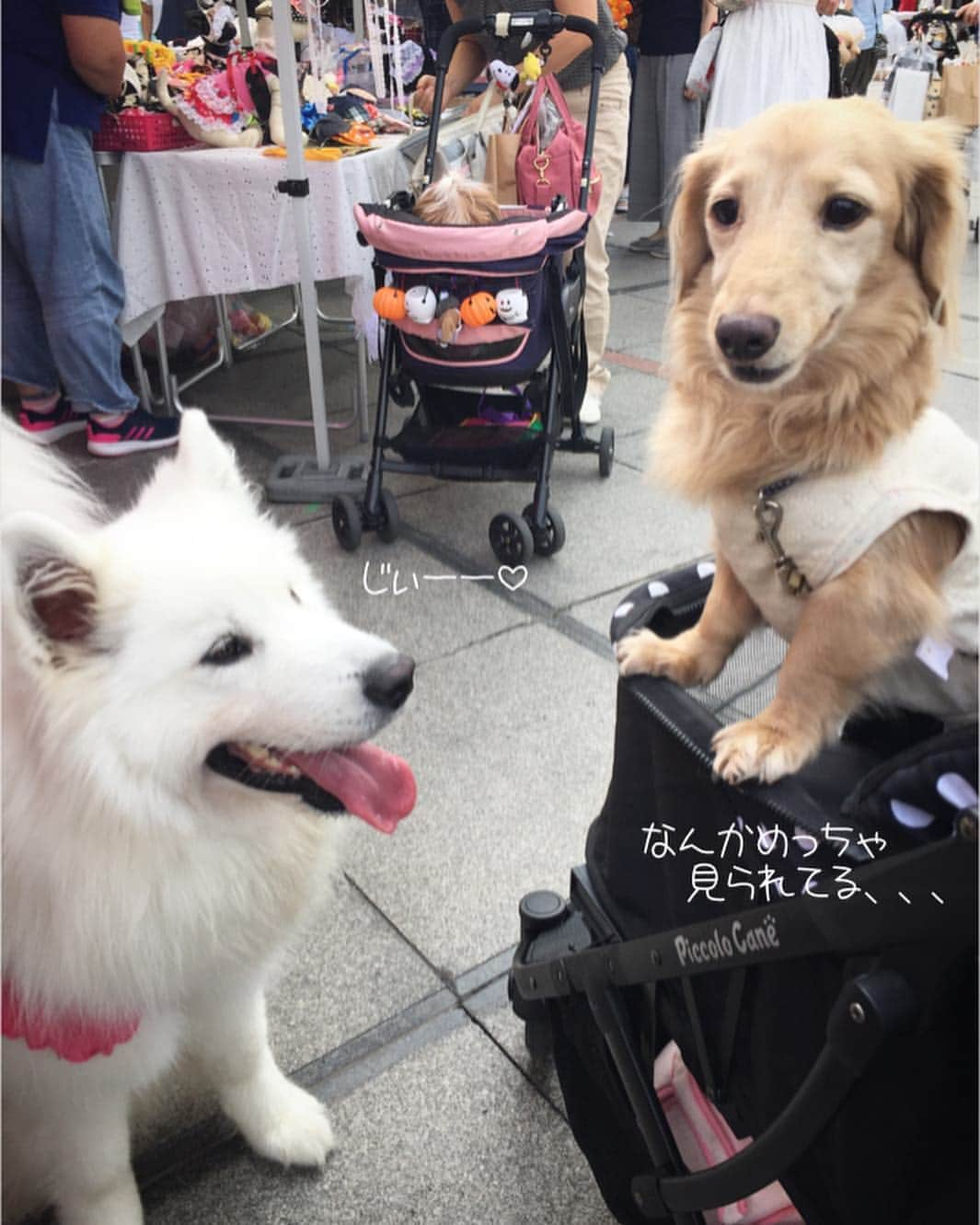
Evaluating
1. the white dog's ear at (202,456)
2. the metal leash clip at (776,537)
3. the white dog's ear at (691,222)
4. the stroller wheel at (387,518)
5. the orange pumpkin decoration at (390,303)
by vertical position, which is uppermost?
the white dog's ear at (691,222)

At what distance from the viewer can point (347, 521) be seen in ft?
9.05

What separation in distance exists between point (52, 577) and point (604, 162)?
3042mm

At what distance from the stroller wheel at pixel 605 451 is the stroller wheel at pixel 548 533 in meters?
0.54

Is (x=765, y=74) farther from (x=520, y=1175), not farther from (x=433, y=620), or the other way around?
(x=520, y=1175)

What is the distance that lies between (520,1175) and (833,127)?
1362mm

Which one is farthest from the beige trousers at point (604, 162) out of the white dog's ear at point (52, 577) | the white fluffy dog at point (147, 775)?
the white dog's ear at point (52, 577)

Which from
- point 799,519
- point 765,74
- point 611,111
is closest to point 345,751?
point 799,519

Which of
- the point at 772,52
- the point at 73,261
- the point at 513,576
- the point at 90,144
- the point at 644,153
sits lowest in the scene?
the point at 513,576

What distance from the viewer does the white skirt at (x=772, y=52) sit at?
2.76 m

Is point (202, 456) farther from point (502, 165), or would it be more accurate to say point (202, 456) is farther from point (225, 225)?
point (225, 225)

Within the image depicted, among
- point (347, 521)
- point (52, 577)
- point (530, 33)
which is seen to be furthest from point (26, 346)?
point (52, 577)

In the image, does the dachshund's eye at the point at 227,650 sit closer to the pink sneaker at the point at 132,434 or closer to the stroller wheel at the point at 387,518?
the stroller wheel at the point at 387,518

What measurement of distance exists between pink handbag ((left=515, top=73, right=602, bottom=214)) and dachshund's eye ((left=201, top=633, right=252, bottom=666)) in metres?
2.44

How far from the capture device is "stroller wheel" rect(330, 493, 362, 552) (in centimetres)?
275
